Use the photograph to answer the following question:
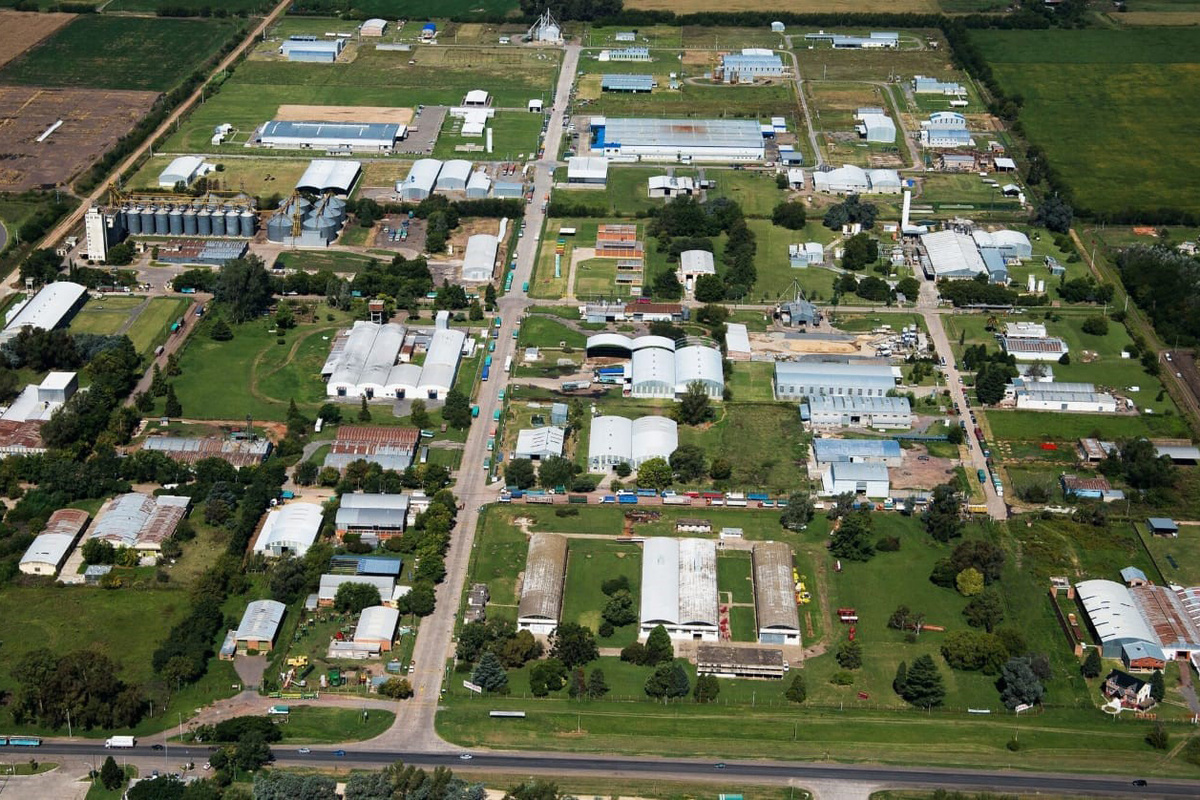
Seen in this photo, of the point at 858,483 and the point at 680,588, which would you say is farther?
the point at 858,483

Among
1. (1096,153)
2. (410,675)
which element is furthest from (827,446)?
(1096,153)

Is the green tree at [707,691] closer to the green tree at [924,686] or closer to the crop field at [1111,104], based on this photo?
the green tree at [924,686]

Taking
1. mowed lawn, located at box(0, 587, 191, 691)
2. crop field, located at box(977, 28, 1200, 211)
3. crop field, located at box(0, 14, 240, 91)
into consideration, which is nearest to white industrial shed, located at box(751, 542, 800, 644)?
mowed lawn, located at box(0, 587, 191, 691)

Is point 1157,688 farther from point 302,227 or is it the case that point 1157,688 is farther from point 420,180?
point 420,180

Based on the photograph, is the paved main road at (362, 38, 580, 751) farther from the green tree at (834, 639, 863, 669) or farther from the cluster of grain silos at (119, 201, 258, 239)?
the cluster of grain silos at (119, 201, 258, 239)

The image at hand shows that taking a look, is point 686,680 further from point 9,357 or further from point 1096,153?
point 1096,153

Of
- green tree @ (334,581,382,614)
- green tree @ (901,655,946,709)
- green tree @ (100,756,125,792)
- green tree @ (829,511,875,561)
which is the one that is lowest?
green tree @ (100,756,125,792)

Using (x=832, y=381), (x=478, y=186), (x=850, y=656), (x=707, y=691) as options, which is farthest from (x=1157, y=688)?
(x=478, y=186)
